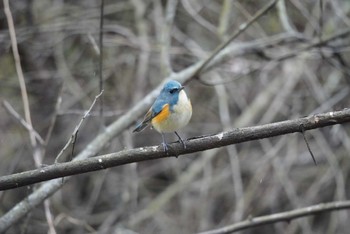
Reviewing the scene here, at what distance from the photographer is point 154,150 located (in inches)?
120

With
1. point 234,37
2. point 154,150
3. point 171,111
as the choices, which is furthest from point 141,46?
point 154,150

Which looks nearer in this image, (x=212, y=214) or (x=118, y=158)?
(x=118, y=158)

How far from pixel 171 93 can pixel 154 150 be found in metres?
0.92

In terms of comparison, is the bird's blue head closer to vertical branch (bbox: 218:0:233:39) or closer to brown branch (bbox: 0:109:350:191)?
brown branch (bbox: 0:109:350:191)

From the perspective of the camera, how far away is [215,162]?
743 cm

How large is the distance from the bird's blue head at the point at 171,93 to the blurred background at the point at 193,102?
2.41m

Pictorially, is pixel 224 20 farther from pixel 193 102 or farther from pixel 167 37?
pixel 193 102

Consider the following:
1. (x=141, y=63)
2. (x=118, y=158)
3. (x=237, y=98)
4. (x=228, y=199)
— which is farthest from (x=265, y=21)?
(x=118, y=158)

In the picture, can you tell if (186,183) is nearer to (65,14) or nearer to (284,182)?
(284,182)

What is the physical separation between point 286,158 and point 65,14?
3456 millimetres

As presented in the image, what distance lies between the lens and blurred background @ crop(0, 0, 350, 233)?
6.55 metres

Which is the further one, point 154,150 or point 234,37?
point 234,37

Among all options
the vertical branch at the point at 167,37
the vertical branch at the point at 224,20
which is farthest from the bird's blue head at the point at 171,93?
the vertical branch at the point at 224,20

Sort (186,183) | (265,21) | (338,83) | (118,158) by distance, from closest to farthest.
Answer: (118,158), (186,183), (338,83), (265,21)
